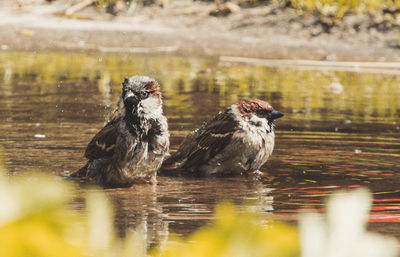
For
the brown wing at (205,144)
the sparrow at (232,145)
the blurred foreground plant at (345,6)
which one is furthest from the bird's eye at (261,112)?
the blurred foreground plant at (345,6)

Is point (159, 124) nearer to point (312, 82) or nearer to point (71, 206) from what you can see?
point (71, 206)

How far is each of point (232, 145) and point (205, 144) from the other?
0.25m

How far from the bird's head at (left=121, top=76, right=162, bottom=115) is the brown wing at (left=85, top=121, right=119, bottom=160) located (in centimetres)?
28

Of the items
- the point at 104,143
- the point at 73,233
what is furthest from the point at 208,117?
the point at 73,233

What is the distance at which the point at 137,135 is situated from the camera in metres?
5.31

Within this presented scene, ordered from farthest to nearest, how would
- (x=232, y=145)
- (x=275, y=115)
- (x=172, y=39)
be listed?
(x=172, y=39) < (x=275, y=115) < (x=232, y=145)

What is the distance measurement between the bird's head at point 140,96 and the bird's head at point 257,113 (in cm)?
100

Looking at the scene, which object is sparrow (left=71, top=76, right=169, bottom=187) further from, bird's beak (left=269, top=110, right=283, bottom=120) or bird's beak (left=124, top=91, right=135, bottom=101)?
bird's beak (left=269, top=110, right=283, bottom=120)

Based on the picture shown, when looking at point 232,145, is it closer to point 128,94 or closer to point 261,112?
point 261,112

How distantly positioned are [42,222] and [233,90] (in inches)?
423

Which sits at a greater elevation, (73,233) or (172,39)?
(73,233)

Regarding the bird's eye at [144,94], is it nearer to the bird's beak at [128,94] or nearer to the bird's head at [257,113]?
the bird's beak at [128,94]

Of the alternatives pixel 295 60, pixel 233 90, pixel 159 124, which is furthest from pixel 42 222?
pixel 295 60

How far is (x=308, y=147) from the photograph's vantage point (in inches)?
288
